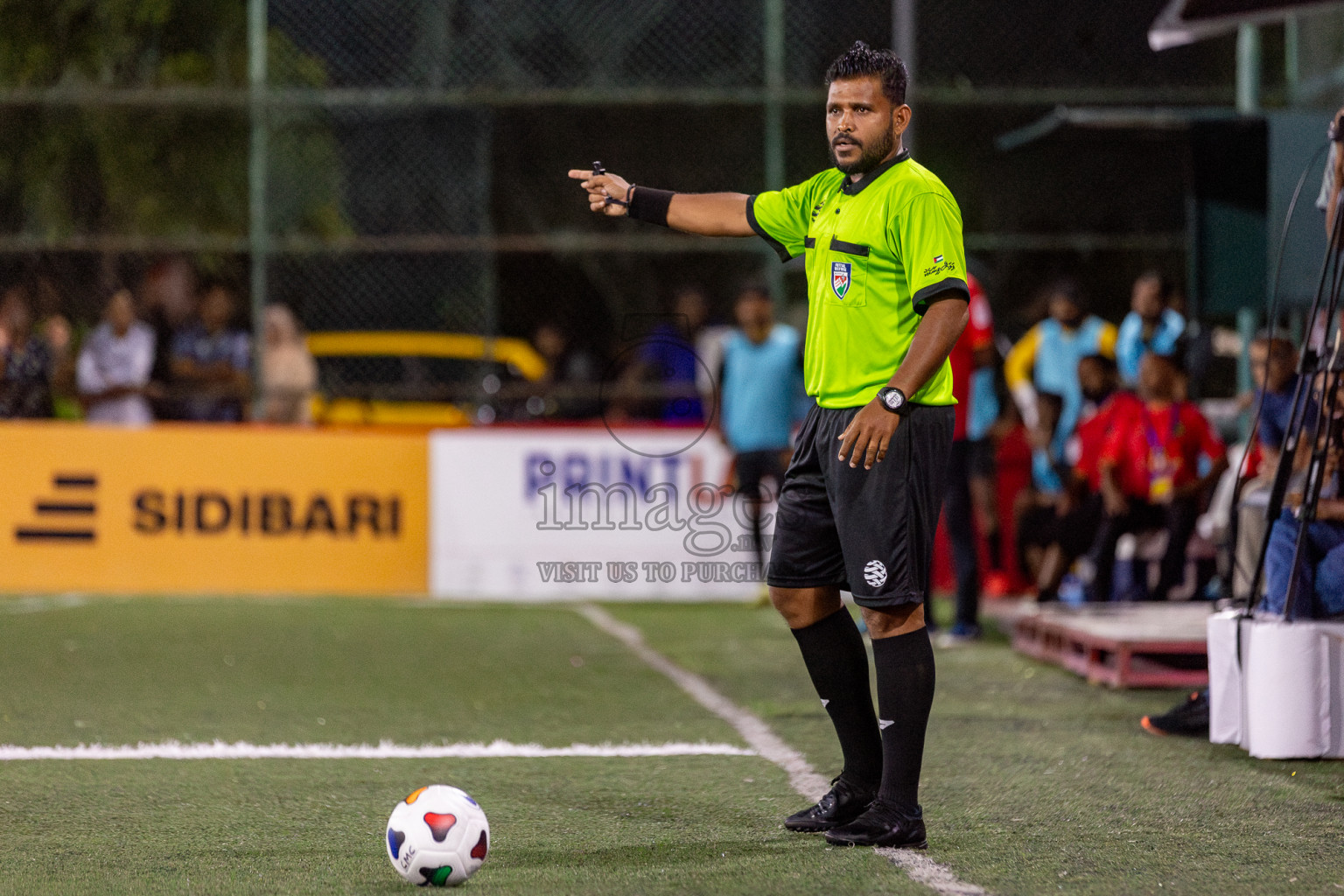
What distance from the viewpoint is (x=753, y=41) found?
13.9 meters

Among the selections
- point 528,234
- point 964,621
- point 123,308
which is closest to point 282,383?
point 123,308

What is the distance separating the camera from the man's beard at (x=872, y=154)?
14.9 feet

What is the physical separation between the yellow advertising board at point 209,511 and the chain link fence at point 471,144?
143 centimetres

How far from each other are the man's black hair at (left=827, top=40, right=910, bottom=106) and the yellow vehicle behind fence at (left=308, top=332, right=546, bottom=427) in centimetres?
897

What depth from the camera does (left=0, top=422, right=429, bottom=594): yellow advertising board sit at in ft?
39.9

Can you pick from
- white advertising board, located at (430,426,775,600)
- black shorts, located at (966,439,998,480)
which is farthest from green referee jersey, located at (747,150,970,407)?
white advertising board, located at (430,426,775,600)

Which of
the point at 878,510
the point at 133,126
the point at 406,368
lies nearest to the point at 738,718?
the point at 878,510

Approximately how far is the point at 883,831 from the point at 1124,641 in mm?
3296

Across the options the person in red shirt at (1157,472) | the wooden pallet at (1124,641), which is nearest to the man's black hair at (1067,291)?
the person in red shirt at (1157,472)

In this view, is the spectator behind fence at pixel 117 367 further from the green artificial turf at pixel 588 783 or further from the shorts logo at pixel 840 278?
the shorts logo at pixel 840 278

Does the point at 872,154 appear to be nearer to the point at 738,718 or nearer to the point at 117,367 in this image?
the point at 738,718

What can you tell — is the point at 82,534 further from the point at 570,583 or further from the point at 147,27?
the point at 147,27

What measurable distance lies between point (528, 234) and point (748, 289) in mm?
3098

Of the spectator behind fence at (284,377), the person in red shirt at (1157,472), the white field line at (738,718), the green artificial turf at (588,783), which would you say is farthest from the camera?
the spectator behind fence at (284,377)
